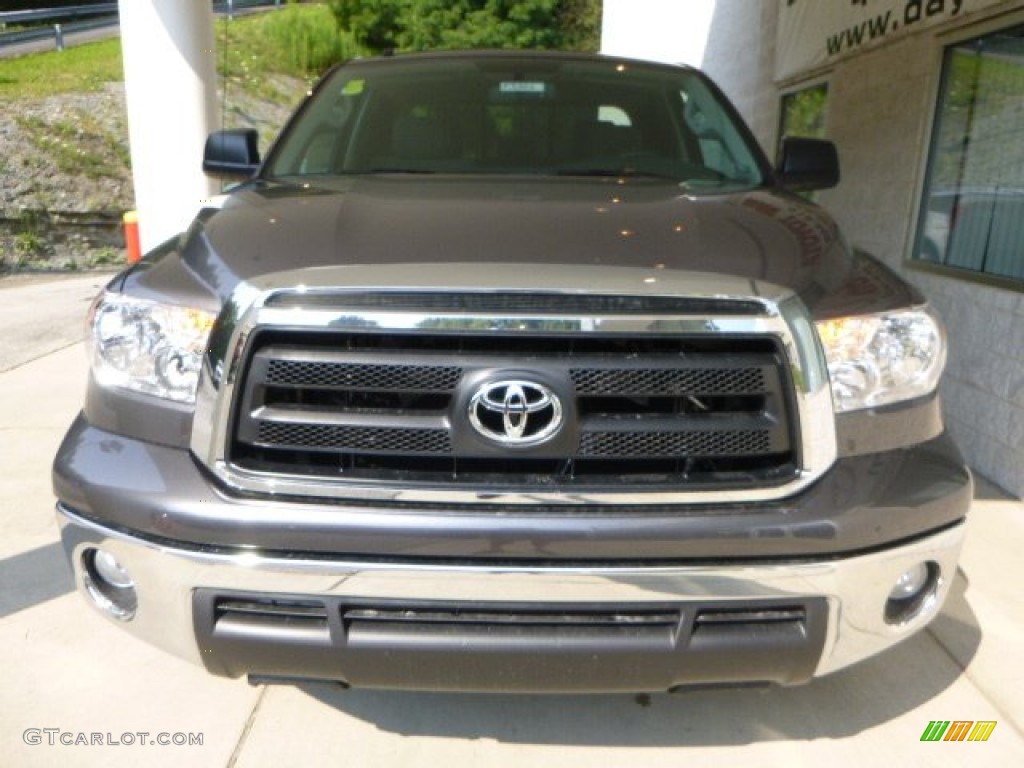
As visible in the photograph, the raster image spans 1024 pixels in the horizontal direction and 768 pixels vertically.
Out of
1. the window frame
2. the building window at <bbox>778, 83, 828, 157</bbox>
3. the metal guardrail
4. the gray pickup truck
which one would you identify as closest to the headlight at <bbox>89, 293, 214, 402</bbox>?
the gray pickup truck

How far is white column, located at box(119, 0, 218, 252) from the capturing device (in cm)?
678

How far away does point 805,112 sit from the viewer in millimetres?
7754

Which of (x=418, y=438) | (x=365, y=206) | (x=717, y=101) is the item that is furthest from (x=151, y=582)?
(x=717, y=101)

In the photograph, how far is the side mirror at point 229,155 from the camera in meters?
3.20

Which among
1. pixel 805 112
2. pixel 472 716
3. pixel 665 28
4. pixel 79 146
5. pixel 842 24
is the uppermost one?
pixel 665 28

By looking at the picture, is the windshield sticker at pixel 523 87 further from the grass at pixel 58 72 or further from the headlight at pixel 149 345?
the grass at pixel 58 72

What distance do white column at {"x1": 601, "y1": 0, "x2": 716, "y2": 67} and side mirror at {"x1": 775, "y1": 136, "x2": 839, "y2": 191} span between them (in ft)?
23.7

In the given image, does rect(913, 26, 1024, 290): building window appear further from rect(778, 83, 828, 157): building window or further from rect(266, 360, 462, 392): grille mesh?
rect(266, 360, 462, 392): grille mesh

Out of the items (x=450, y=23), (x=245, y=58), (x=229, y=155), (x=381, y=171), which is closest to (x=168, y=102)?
(x=229, y=155)

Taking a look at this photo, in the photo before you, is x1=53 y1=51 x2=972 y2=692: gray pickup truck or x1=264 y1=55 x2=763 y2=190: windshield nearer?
x1=53 y1=51 x2=972 y2=692: gray pickup truck

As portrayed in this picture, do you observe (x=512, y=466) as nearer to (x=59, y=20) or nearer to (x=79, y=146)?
(x=79, y=146)

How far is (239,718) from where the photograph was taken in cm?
231

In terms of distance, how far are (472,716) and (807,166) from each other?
2190mm

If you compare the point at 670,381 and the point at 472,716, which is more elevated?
the point at 670,381
